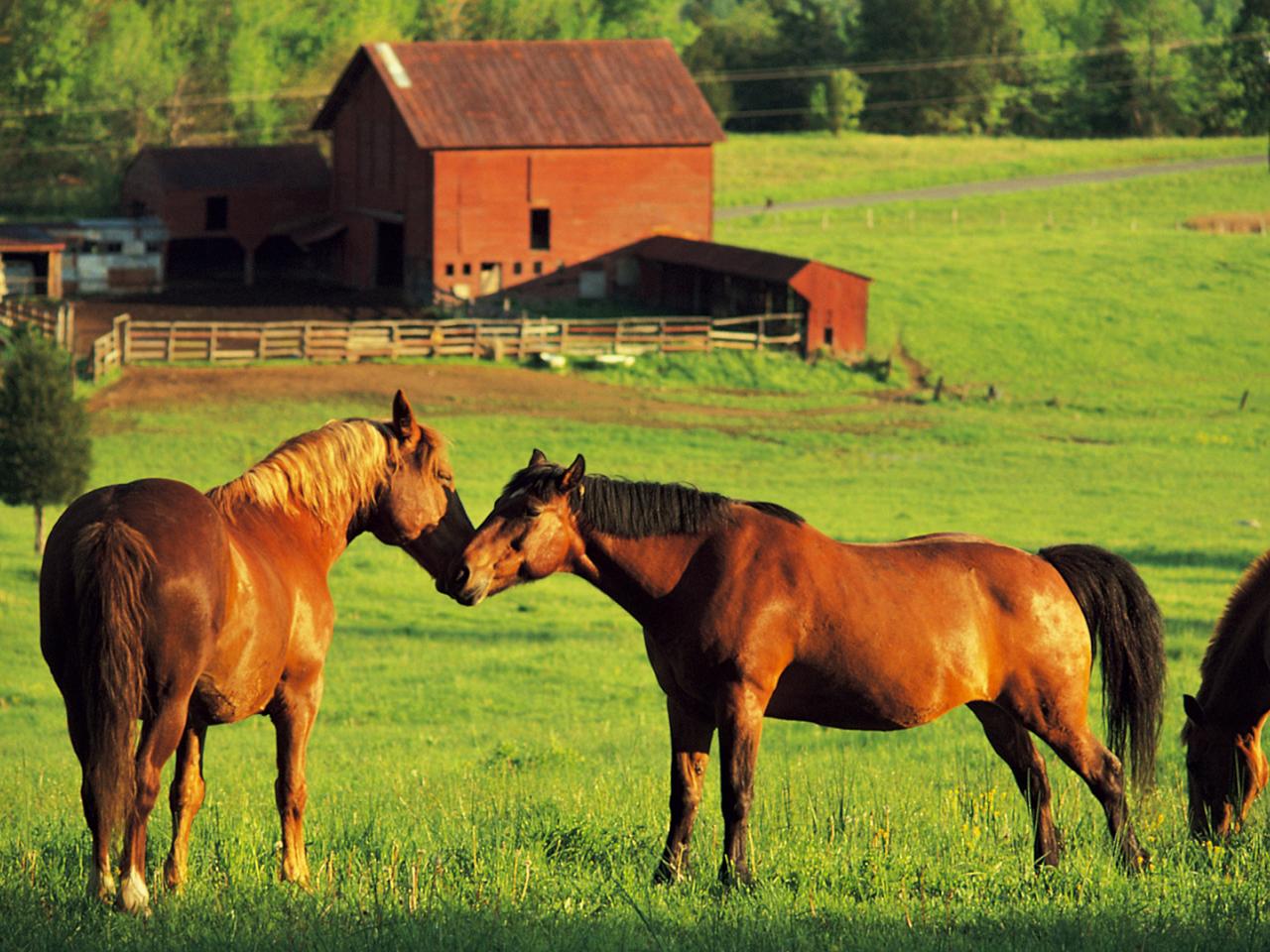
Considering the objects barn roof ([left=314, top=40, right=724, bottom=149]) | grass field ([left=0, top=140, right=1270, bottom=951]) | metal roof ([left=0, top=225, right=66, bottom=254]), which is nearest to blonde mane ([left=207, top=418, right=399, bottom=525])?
grass field ([left=0, top=140, right=1270, bottom=951])

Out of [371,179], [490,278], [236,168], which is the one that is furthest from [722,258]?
[236,168]

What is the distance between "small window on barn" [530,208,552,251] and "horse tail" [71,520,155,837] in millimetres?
48968

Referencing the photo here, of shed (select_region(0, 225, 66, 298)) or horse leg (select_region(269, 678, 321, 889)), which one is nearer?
horse leg (select_region(269, 678, 321, 889))

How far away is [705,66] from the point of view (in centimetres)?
10706

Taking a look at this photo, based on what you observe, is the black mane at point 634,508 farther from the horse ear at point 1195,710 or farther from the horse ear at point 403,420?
the horse ear at point 1195,710

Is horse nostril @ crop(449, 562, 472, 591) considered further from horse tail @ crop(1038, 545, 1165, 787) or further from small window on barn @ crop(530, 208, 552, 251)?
small window on barn @ crop(530, 208, 552, 251)

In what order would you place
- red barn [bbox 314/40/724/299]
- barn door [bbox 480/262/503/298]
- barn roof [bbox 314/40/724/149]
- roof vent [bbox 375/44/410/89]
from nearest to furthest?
red barn [bbox 314/40/724/299], barn roof [bbox 314/40/724/149], barn door [bbox 480/262/503/298], roof vent [bbox 375/44/410/89]

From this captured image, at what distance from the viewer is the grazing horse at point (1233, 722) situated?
9000mm

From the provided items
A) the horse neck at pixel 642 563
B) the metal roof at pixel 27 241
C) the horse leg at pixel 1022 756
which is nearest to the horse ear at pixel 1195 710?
the horse leg at pixel 1022 756

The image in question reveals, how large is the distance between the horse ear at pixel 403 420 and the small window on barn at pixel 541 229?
4711 cm

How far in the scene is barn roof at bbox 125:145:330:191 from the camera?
5938 centimetres

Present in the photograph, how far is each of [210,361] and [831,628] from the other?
123 ft

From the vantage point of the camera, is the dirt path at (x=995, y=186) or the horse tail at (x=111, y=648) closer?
the horse tail at (x=111, y=648)

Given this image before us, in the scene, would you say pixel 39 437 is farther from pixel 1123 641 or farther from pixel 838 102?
pixel 838 102
